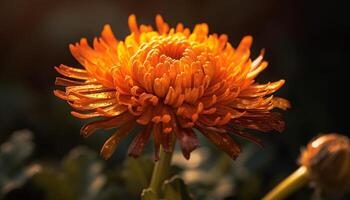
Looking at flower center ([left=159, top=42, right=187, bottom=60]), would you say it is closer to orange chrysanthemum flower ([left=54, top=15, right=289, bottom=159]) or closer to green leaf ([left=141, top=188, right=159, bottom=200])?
orange chrysanthemum flower ([left=54, top=15, right=289, bottom=159])

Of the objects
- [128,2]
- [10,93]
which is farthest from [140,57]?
[128,2]

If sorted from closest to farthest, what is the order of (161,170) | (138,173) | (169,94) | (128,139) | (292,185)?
(169,94) → (161,170) → (292,185) → (138,173) → (128,139)

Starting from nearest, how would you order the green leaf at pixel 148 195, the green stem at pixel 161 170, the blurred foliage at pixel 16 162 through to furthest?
the green leaf at pixel 148 195
the green stem at pixel 161 170
the blurred foliage at pixel 16 162

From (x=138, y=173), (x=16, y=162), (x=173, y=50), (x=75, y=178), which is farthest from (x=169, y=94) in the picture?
(x=16, y=162)

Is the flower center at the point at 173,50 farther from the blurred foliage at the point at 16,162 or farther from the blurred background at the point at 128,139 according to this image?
the blurred foliage at the point at 16,162

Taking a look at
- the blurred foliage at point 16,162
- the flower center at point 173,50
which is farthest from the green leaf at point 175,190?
the blurred foliage at point 16,162

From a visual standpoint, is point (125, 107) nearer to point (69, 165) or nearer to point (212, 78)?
point (212, 78)

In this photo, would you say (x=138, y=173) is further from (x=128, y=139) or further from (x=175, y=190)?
(x=128, y=139)
